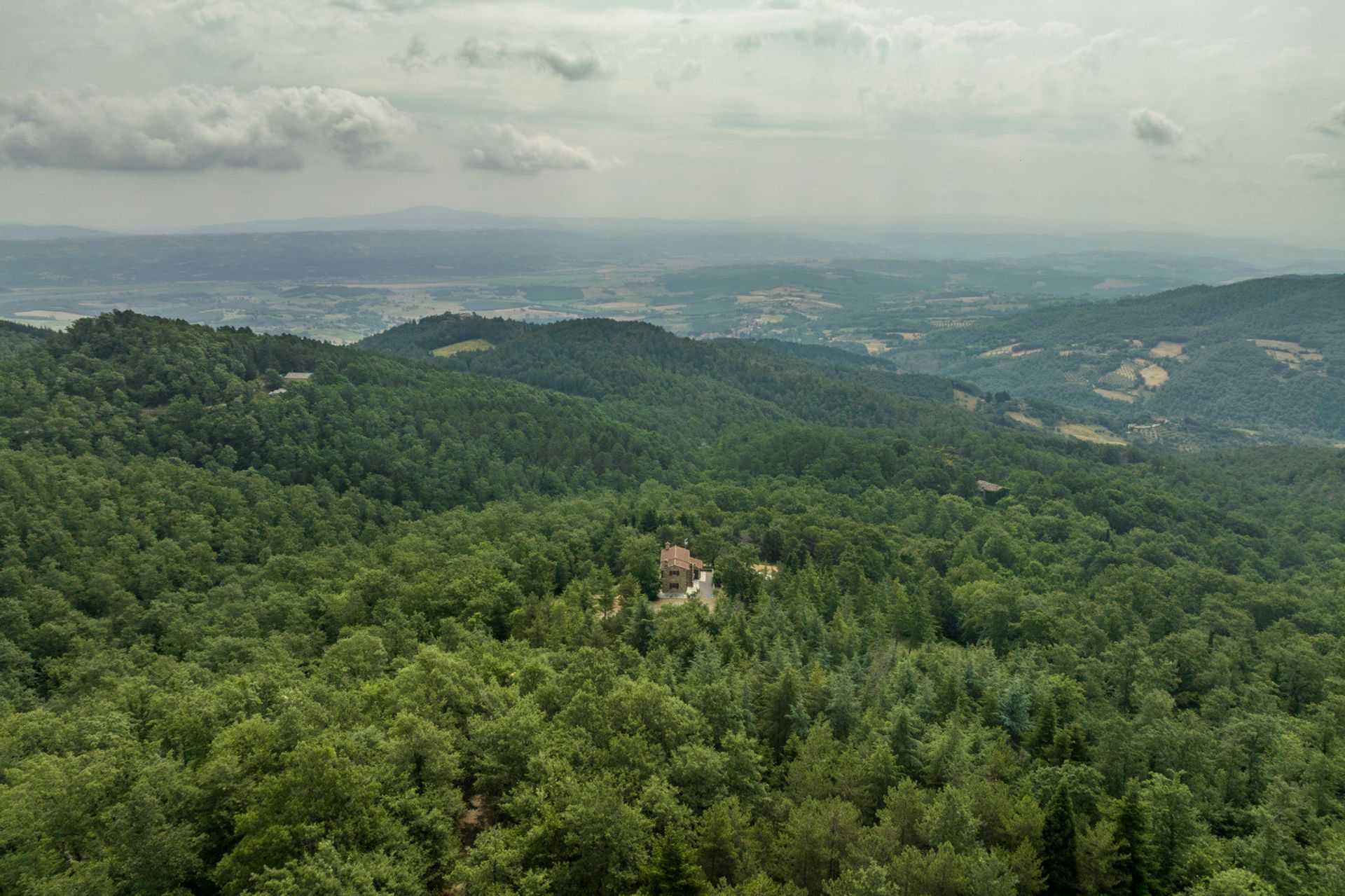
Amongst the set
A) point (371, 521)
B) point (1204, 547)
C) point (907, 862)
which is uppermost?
point (907, 862)

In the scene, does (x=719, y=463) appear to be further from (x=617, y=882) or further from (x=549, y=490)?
(x=617, y=882)

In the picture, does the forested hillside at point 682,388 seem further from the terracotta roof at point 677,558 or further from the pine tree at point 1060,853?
the pine tree at point 1060,853

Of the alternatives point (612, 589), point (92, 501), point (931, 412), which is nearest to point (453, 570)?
point (612, 589)

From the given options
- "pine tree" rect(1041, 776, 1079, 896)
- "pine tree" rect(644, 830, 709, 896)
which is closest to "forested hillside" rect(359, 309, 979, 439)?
"pine tree" rect(1041, 776, 1079, 896)

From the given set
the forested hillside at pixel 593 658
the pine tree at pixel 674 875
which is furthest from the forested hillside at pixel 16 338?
the pine tree at pixel 674 875

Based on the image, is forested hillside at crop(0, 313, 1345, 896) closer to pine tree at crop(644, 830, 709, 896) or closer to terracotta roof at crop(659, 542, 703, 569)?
pine tree at crop(644, 830, 709, 896)

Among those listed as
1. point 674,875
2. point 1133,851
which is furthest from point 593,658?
point 1133,851
